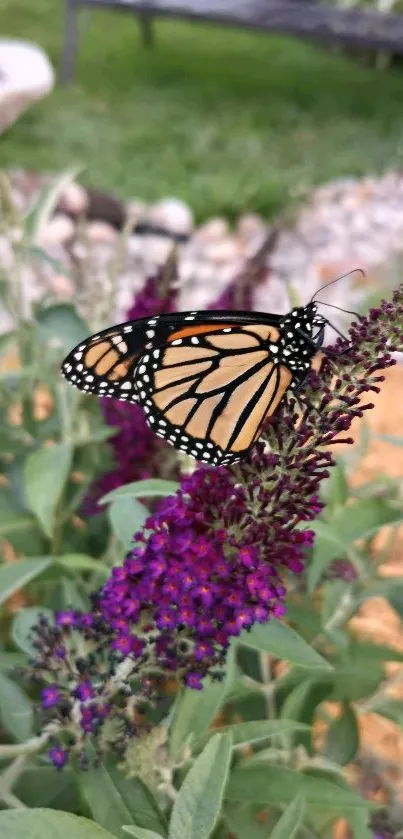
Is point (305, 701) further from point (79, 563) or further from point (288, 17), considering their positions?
point (288, 17)

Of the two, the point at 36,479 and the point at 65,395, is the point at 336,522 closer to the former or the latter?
the point at 36,479

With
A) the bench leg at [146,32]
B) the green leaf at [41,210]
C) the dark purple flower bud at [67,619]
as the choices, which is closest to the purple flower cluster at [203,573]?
the dark purple flower bud at [67,619]

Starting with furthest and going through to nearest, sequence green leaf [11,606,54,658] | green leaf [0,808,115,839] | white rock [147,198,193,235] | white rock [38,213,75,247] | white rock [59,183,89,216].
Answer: white rock [147,198,193,235]
white rock [59,183,89,216]
white rock [38,213,75,247]
green leaf [11,606,54,658]
green leaf [0,808,115,839]

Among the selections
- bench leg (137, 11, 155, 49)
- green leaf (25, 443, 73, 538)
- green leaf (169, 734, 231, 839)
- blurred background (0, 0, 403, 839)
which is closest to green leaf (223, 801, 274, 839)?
green leaf (169, 734, 231, 839)

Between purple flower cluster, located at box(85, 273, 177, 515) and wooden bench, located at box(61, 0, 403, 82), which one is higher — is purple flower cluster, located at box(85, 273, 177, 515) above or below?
below

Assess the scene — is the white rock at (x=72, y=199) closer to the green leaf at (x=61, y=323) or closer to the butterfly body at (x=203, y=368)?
the green leaf at (x=61, y=323)

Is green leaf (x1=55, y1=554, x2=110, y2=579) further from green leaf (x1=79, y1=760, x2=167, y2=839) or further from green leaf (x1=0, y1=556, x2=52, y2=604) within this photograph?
green leaf (x1=79, y1=760, x2=167, y2=839)

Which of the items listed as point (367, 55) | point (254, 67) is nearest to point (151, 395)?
point (254, 67)
